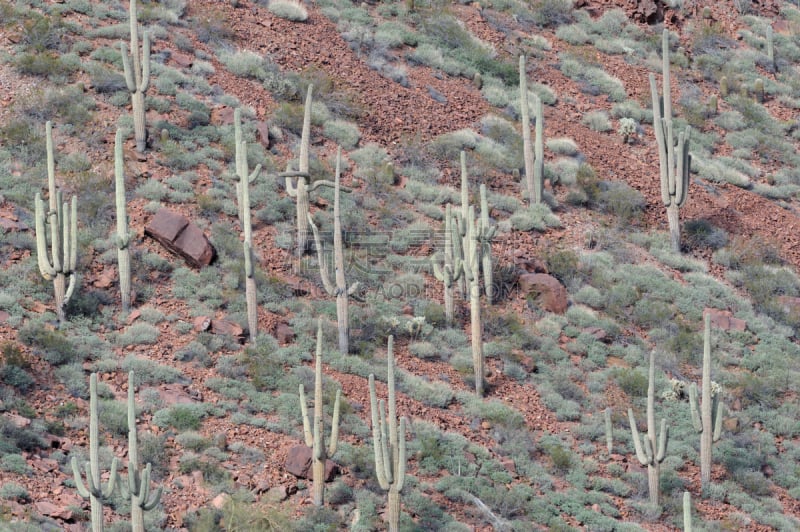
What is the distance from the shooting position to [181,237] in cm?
2647

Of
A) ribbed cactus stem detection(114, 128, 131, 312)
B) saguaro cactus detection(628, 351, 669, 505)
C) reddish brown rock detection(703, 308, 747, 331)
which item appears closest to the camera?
saguaro cactus detection(628, 351, 669, 505)

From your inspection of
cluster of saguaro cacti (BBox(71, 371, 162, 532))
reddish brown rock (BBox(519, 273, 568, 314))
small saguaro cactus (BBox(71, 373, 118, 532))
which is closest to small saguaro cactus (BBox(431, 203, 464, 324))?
reddish brown rock (BBox(519, 273, 568, 314))

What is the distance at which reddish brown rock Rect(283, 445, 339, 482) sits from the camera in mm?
21781

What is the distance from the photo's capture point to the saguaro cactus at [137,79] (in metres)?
28.3

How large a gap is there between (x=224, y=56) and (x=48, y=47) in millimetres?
3790

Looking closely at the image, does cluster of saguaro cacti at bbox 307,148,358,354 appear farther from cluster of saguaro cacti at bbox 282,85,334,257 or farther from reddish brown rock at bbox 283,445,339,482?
reddish brown rock at bbox 283,445,339,482

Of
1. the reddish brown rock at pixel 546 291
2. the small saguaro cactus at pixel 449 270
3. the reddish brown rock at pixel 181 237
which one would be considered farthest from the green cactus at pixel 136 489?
the reddish brown rock at pixel 546 291

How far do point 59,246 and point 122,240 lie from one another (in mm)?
1056

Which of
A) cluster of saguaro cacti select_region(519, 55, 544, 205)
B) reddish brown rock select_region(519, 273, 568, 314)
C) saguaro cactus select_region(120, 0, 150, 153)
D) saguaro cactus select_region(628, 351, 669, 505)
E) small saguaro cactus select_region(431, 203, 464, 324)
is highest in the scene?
saguaro cactus select_region(120, 0, 150, 153)

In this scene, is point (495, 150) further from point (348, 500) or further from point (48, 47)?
point (348, 500)

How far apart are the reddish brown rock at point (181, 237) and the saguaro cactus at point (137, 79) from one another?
269 cm

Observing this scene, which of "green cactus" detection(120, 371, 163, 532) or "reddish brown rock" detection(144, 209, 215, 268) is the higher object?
"reddish brown rock" detection(144, 209, 215, 268)

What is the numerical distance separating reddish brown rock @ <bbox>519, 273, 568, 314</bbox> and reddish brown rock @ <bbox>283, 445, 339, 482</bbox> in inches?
280

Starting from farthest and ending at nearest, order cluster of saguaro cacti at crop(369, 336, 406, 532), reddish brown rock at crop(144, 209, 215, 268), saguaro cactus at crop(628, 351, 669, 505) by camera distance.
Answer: reddish brown rock at crop(144, 209, 215, 268) → saguaro cactus at crop(628, 351, 669, 505) → cluster of saguaro cacti at crop(369, 336, 406, 532)
